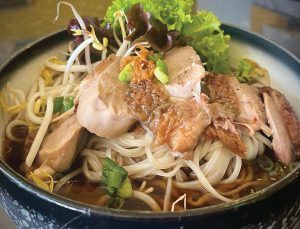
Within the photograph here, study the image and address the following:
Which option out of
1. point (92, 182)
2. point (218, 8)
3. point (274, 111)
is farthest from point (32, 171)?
point (218, 8)

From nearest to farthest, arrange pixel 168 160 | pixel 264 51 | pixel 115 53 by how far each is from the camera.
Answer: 1. pixel 168 160
2. pixel 115 53
3. pixel 264 51

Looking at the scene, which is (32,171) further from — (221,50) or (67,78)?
(221,50)

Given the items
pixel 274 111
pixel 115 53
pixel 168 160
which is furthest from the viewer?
pixel 115 53

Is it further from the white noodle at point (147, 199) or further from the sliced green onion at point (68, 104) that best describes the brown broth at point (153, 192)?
the sliced green onion at point (68, 104)

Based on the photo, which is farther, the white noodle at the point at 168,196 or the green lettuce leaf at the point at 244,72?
the green lettuce leaf at the point at 244,72

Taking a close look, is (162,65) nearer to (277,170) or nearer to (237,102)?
(237,102)

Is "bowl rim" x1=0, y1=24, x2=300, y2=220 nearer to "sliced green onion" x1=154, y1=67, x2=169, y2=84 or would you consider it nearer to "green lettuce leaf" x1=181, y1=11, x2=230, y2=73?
"sliced green onion" x1=154, y1=67, x2=169, y2=84

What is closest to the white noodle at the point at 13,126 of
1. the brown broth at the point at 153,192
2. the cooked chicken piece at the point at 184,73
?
the brown broth at the point at 153,192
